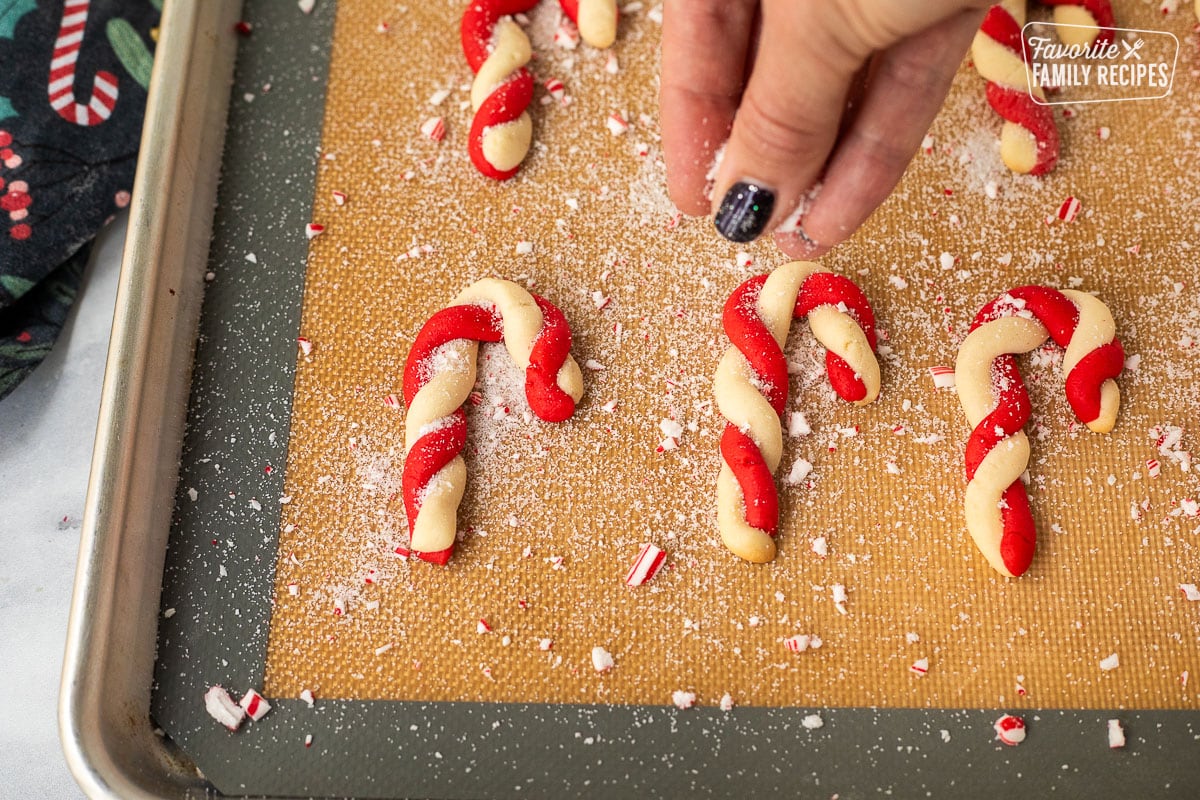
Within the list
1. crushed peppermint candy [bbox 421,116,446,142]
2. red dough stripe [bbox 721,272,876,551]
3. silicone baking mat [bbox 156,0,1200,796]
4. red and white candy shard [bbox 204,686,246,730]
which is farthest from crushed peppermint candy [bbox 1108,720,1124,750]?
crushed peppermint candy [bbox 421,116,446,142]

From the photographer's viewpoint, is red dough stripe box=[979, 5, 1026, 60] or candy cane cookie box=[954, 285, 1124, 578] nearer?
candy cane cookie box=[954, 285, 1124, 578]

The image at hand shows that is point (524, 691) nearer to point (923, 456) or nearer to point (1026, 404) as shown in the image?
point (923, 456)

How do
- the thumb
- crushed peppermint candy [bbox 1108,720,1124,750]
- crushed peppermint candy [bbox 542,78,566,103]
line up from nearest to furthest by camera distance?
the thumb, crushed peppermint candy [bbox 1108,720,1124,750], crushed peppermint candy [bbox 542,78,566,103]

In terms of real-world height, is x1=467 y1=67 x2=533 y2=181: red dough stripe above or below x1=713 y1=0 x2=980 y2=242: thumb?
below

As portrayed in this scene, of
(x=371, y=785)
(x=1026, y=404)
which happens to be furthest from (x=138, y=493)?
(x=1026, y=404)

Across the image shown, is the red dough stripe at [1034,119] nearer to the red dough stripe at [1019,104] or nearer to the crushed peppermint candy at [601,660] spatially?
the red dough stripe at [1019,104]

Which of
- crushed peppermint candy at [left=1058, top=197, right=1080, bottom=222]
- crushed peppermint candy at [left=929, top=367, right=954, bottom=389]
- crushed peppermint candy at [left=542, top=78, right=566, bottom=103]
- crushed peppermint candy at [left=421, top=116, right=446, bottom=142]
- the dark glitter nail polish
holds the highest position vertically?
the dark glitter nail polish

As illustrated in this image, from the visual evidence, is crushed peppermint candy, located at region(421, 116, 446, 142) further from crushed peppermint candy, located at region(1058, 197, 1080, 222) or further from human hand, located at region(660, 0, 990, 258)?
crushed peppermint candy, located at region(1058, 197, 1080, 222)
